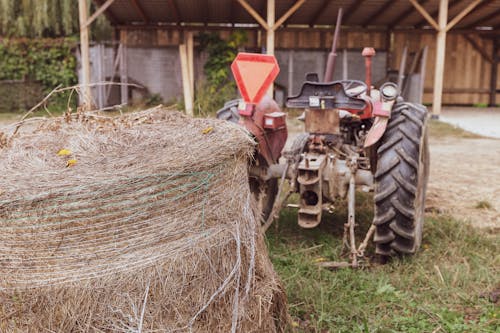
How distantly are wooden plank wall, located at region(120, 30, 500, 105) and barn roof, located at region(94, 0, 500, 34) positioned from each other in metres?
0.29

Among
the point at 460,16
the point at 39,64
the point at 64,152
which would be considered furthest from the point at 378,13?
the point at 64,152

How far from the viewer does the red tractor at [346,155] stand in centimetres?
368

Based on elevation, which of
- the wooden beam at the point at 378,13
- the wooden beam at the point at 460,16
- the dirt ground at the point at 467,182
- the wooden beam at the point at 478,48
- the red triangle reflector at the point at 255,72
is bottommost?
the dirt ground at the point at 467,182

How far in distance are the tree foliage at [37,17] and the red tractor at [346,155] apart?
47.6 ft

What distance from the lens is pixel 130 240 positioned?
83.1 inches

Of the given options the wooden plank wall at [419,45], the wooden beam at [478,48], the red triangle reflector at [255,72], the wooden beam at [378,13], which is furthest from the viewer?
the wooden beam at [478,48]

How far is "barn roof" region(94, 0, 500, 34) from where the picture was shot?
1409 cm

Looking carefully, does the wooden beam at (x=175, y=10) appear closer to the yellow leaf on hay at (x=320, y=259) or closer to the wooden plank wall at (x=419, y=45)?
the wooden plank wall at (x=419, y=45)

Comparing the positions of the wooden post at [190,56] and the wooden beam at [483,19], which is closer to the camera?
the wooden post at [190,56]

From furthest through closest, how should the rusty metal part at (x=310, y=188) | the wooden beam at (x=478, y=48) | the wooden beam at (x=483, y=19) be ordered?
1. the wooden beam at (x=478, y=48)
2. the wooden beam at (x=483, y=19)
3. the rusty metal part at (x=310, y=188)

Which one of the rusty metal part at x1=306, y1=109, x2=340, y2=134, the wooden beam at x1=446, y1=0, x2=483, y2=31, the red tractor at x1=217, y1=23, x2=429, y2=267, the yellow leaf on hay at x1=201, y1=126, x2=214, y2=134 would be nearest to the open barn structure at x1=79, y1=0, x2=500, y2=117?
the wooden beam at x1=446, y1=0, x2=483, y2=31

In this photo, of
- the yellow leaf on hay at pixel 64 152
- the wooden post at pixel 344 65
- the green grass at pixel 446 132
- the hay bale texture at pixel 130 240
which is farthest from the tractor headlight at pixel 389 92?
the wooden post at pixel 344 65

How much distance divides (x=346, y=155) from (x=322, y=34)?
12.9m

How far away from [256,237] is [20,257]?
1009 mm
